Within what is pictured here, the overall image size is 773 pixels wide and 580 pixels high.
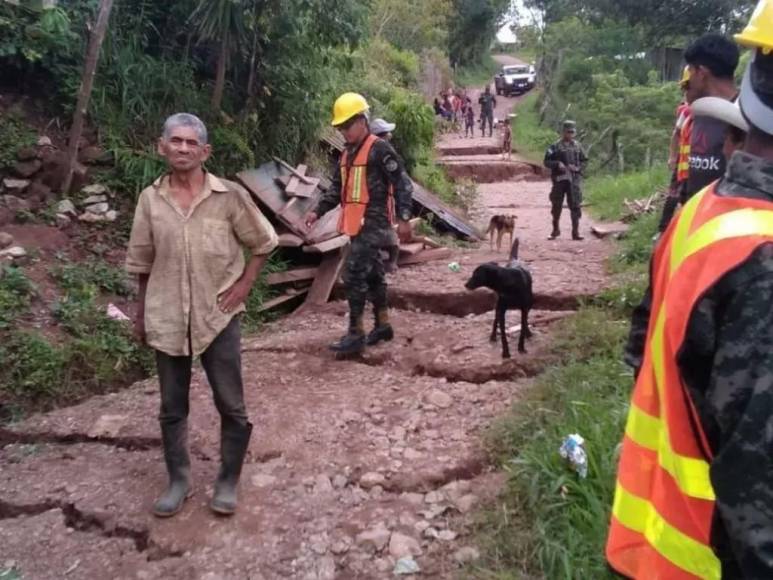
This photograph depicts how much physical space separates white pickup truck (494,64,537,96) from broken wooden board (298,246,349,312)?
31.6 metres

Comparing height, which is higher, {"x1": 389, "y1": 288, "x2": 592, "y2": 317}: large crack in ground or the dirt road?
{"x1": 389, "y1": 288, "x2": 592, "y2": 317}: large crack in ground

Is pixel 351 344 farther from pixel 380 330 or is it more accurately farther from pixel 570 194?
pixel 570 194

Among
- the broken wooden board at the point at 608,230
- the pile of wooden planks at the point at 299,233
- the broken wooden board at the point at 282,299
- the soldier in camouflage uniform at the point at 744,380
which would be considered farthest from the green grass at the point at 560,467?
the broken wooden board at the point at 608,230

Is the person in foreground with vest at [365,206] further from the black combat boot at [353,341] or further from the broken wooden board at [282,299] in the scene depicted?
the broken wooden board at [282,299]

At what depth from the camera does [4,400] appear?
15.5ft

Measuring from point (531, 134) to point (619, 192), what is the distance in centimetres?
1265

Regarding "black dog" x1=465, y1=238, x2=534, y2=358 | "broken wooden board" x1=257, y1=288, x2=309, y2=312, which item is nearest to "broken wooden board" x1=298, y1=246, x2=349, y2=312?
"broken wooden board" x1=257, y1=288, x2=309, y2=312

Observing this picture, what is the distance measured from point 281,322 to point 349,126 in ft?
7.17

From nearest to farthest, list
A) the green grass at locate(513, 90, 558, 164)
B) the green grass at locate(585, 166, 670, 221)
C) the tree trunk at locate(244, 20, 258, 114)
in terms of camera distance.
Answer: the tree trunk at locate(244, 20, 258, 114)
the green grass at locate(585, 166, 670, 221)
the green grass at locate(513, 90, 558, 164)

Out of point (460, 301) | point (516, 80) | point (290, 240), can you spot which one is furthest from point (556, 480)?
point (516, 80)

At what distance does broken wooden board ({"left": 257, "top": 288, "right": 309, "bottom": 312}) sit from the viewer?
6830mm

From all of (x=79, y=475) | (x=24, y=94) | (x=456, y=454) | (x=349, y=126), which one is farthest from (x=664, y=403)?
(x=24, y=94)

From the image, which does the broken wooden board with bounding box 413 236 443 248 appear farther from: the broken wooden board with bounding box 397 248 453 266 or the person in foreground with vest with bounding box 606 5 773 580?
the person in foreground with vest with bounding box 606 5 773 580

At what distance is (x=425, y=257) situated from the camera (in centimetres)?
819
